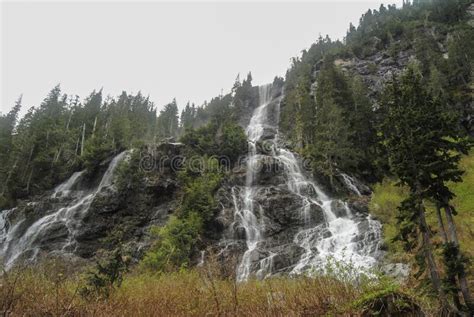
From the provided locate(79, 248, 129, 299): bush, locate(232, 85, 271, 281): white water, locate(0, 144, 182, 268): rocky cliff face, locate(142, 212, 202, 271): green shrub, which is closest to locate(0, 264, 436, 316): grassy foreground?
locate(79, 248, 129, 299): bush

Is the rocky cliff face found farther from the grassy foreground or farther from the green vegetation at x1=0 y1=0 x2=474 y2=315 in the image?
the grassy foreground

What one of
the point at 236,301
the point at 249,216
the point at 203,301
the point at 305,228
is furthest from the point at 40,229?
the point at 236,301

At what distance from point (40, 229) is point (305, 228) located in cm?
2328

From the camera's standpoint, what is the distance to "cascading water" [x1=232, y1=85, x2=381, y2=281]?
20359 mm

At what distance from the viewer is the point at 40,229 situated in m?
30.3

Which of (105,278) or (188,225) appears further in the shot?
(188,225)

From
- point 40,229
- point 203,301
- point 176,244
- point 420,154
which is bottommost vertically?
point 203,301

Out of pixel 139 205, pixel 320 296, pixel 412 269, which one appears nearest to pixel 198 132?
pixel 139 205

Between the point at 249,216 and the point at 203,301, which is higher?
the point at 249,216

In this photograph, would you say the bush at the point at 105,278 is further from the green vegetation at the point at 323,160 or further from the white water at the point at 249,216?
the white water at the point at 249,216

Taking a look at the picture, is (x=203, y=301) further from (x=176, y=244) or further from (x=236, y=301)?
(x=176, y=244)

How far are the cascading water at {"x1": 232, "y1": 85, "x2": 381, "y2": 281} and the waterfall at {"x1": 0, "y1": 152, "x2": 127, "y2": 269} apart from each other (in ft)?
48.3

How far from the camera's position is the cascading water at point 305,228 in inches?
802

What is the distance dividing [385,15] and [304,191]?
66.6 m
